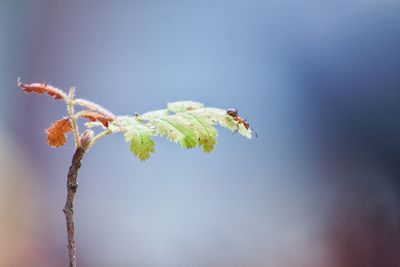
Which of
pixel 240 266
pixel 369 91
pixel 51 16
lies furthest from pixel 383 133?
pixel 51 16

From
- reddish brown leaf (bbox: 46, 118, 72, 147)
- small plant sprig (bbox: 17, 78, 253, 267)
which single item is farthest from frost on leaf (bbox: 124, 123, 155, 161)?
reddish brown leaf (bbox: 46, 118, 72, 147)

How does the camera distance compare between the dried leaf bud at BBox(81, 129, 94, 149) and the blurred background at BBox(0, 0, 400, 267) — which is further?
the blurred background at BBox(0, 0, 400, 267)

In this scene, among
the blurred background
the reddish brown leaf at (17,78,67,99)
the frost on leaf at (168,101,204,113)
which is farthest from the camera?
the blurred background

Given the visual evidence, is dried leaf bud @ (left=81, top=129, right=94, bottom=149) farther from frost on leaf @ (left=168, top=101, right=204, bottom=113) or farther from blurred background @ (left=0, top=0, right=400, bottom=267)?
blurred background @ (left=0, top=0, right=400, bottom=267)

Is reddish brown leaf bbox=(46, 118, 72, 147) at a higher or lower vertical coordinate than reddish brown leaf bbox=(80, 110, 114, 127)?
lower

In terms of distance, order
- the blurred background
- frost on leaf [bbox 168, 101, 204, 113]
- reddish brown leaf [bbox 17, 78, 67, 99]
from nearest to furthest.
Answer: reddish brown leaf [bbox 17, 78, 67, 99] → frost on leaf [bbox 168, 101, 204, 113] → the blurred background

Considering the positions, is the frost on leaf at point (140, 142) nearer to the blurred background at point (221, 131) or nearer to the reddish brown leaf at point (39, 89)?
the reddish brown leaf at point (39, 89)

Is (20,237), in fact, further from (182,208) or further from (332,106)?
(332,106)
